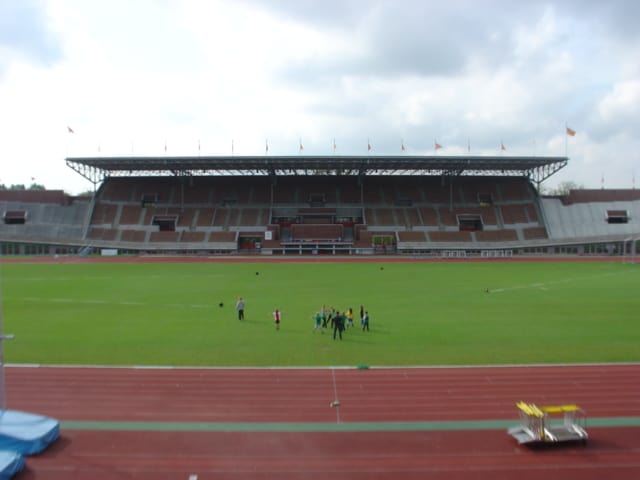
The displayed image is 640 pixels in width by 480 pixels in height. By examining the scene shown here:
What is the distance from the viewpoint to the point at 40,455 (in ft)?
27.4

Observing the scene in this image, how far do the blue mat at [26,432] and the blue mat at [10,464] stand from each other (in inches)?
15.7

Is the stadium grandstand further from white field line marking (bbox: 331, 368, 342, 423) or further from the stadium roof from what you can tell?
white field line marking (bbox: 331, 368, 342, 423)

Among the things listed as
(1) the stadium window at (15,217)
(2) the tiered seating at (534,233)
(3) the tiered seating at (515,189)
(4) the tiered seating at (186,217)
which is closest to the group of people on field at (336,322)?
(4) the tiered seating at (186,217)

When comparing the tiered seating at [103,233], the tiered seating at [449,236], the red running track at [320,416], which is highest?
the tiered seating at [103,233]

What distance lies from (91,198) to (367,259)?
158ft

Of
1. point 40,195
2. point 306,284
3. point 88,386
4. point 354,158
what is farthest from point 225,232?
point 88,386

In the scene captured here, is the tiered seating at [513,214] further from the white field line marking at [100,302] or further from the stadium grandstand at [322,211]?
the white field line marking at [100,302]

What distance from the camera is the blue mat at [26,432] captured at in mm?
8227

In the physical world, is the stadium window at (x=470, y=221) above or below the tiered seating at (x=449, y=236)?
above

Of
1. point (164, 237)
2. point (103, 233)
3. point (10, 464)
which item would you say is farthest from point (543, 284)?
point (103, 233)

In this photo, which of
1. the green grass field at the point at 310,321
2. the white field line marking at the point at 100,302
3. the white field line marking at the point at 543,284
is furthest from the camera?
the white field line marking at the point at 543,284

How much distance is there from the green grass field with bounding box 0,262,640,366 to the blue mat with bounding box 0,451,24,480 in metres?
5.41

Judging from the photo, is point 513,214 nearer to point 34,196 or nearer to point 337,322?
point 337,322

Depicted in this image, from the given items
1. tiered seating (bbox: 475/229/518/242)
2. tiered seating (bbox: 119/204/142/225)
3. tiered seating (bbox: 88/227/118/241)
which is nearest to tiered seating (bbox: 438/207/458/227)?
tiered seating (bbox: 475/229/518/242)
